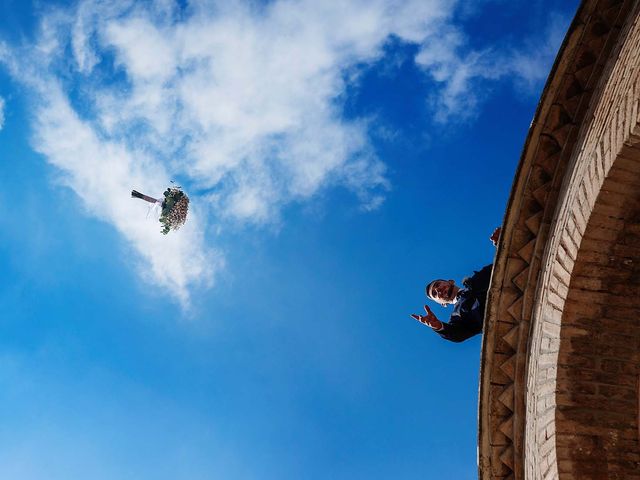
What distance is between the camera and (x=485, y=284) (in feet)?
22.1

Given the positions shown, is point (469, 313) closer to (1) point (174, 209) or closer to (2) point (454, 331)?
(2) point (454, 331)

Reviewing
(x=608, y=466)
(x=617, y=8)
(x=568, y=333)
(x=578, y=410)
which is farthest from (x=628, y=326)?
(x=617, y=8)

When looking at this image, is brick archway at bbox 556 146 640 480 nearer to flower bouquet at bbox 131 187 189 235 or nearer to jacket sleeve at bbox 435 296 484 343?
jacket sleeve at bbox 435 296 484 343

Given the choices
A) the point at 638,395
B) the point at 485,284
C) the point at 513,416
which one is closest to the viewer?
the point at 638,395

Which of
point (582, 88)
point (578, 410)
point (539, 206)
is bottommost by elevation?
point (578, 410)

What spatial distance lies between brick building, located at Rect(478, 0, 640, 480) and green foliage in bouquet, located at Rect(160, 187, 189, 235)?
12.1 m

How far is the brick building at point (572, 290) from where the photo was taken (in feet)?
14.4

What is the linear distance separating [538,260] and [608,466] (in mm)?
1826

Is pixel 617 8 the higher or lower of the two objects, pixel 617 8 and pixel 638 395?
the higher

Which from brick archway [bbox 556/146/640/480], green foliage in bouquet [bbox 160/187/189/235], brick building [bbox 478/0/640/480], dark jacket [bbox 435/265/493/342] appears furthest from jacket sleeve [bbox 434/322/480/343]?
green foliage in bouquet [bbox 160/187/189/235]

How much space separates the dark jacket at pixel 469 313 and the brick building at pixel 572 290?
4.28 ft

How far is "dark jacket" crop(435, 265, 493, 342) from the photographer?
21.5 feet

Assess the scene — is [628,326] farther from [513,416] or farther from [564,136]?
[564,136]

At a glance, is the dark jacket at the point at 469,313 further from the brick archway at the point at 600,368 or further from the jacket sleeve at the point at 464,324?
the brick archway at the point at 600,368
